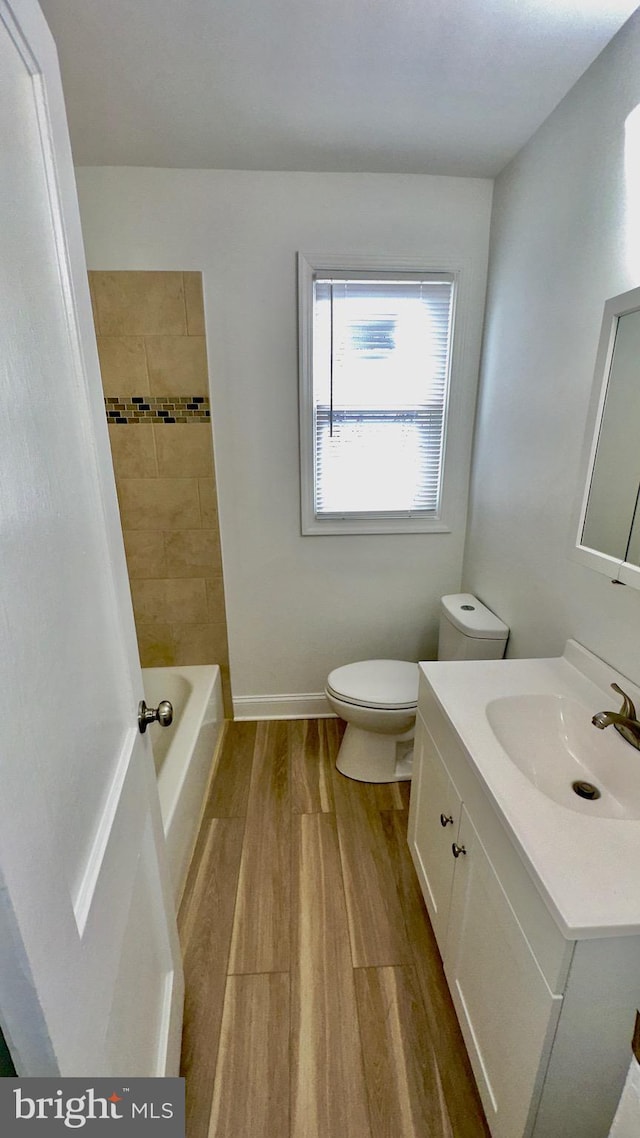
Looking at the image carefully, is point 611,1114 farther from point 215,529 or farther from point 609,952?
point 215,529

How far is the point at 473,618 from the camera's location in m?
1.92

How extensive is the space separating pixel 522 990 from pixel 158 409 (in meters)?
2.09

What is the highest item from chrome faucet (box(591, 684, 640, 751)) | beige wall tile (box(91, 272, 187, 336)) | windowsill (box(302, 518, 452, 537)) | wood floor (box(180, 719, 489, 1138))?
beige wall tile (box(91, 272, 187, 336))

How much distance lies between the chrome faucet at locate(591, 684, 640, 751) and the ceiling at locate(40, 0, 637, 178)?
160cm

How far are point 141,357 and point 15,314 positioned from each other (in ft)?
5.06

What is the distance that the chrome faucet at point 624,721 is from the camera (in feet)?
3.35

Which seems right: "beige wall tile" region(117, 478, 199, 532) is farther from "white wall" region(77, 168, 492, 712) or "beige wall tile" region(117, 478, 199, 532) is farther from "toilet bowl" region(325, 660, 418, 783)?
"toilet bowl" region(325, 660, 418, 783)

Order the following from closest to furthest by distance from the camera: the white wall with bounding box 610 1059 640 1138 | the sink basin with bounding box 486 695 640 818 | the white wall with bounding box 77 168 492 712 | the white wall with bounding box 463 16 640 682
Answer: the white wall with bounding box 610 1059 640 1138, the sink basin with bounding box 486 695 640 818, the white wall with bounding box 463 16 640 682, the white wall with bounding box 77 168 492 712

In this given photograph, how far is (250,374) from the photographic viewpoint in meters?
1.96

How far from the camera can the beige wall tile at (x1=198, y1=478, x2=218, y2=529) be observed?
2.07m

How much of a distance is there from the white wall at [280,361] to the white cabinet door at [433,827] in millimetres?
923

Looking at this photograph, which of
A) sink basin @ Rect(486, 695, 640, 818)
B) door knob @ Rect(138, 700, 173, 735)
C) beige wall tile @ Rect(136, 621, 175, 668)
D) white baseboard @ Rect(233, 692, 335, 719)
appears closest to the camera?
door knob @ Rect(138, 700, 173, 735)

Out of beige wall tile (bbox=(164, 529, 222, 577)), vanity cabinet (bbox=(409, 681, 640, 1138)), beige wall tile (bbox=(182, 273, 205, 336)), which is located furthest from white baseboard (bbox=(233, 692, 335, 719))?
beige wall tile (bbox=(182, 273, 205, 336))

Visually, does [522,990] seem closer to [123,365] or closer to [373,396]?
[373,396]
